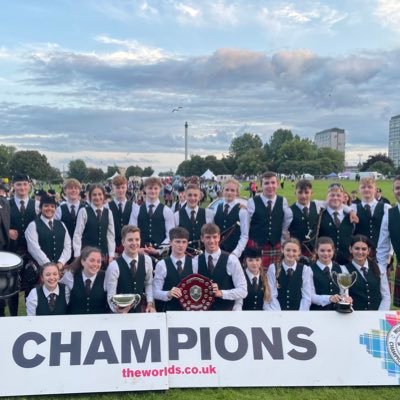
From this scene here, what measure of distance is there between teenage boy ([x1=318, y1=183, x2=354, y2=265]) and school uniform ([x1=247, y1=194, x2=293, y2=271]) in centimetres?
44

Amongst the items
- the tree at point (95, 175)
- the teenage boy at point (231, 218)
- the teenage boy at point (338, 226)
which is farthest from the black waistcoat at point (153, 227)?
the tree at point (95, 175)

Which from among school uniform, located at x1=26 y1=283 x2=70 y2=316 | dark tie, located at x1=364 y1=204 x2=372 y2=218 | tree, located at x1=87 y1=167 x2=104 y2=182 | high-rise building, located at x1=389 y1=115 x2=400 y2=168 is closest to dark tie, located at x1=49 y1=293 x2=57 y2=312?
school uniform, located at x1=26 y1=283 x2=70 y2=316

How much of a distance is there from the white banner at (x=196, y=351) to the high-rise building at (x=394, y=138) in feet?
568

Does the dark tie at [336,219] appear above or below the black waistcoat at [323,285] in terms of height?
above

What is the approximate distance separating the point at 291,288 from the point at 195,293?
103 cm

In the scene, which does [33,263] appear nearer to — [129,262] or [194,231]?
[129,262]

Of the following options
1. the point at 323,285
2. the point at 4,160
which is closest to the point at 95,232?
the point at 323,285

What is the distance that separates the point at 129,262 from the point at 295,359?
5.92 feet

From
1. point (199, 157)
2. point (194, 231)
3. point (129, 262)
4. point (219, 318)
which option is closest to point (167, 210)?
point (194, 231)

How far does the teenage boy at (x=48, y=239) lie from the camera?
525 cm

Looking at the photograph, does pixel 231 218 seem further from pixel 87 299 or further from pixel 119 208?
pixel 87 299

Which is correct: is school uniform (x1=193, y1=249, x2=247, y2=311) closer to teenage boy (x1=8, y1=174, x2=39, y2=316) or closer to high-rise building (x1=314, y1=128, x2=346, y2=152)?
teenage boy (x1=8, y1=174, x2=39, y2=316)

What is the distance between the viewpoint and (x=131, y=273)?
4539 millimetres

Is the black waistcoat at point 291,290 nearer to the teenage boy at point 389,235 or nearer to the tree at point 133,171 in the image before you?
the teenage boy at point 389,235
